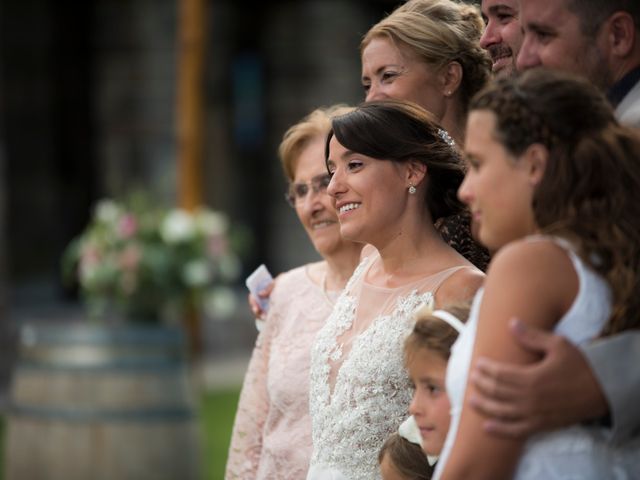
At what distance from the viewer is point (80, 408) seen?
18.6ft

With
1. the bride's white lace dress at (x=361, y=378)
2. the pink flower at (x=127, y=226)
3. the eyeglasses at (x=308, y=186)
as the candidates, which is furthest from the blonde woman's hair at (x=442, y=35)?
the pink flower at (x=127, y=226)

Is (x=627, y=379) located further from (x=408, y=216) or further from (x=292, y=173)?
(x=292, y=173)

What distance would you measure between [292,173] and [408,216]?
914 mm

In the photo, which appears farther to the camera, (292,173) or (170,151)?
(170,151)

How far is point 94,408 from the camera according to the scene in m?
5.70

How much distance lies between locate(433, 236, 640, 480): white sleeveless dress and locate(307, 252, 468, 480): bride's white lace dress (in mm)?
635

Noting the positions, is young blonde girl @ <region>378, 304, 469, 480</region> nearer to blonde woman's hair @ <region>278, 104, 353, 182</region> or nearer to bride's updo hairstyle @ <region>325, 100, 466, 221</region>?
bride's updo hairstyle @ <region>325, 100, 466, 221</region>

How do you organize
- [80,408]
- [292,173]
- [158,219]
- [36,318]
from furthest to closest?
[36,318]
[158,219]
[80,408]
[292,173]

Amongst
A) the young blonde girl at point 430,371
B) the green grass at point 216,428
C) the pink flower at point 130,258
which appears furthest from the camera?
the green grass at point 216,428

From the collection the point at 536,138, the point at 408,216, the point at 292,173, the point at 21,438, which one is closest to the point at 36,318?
the point at 21,438

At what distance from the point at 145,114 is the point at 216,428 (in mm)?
3447

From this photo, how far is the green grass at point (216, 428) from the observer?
7343 mm

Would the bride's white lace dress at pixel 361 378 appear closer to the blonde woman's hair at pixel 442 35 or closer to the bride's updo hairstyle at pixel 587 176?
the blonde woman's hair at pixel 442 35

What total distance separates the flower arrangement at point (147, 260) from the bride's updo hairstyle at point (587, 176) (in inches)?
194
